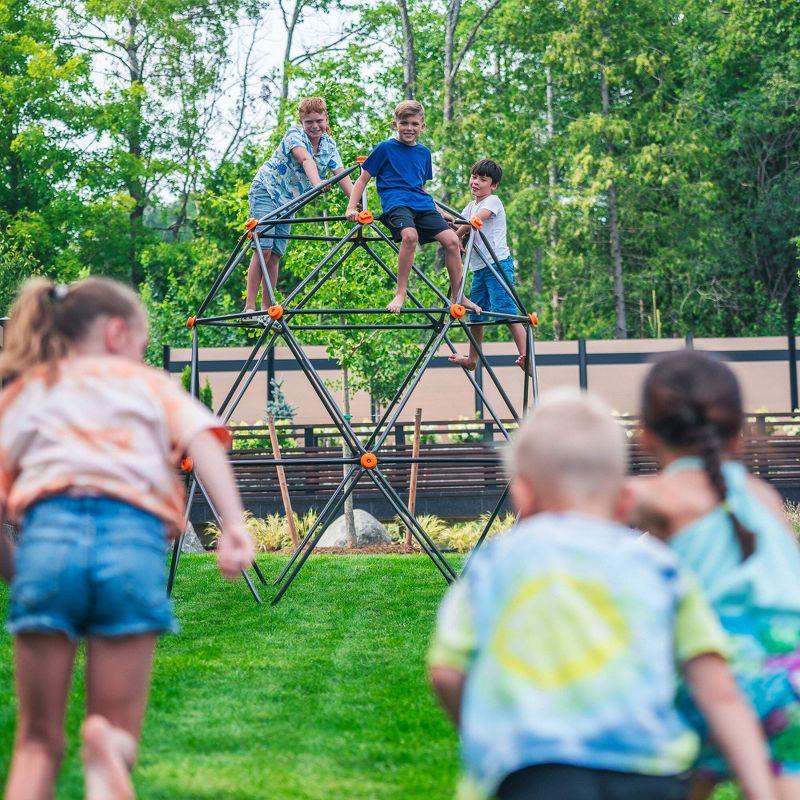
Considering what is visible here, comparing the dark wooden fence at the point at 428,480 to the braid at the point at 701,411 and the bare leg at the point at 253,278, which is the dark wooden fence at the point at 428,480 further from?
the braid at the point at 701,411

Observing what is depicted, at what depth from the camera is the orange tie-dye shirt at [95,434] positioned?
99.3 inches

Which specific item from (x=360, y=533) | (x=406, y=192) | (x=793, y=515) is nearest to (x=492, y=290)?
(x=406, y=192)

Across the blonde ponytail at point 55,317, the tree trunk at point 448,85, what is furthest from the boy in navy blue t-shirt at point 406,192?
the tree trunk at point 448,85

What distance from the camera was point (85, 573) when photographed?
8.05 feet

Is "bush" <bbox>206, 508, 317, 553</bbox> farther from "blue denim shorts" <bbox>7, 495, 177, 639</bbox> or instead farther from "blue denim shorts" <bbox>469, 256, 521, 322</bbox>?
"blue denim shorts" <bbox>7, 495, 177, 639</bbox>

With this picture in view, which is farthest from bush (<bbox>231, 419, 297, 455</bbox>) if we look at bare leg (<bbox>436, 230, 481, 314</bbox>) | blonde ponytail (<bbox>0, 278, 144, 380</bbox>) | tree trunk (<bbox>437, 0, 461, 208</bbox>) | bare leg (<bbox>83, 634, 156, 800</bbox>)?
bare leg (<bbox>83, 634, 156, 800</bbox>)

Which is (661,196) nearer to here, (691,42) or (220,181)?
(691,42)

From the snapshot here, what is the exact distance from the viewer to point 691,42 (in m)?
28.6

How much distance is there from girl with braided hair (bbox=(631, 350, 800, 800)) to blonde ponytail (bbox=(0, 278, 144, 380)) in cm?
125

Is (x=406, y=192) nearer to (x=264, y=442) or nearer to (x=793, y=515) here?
(x=793, y=515)

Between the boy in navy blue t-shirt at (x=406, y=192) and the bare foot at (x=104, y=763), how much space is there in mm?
5294

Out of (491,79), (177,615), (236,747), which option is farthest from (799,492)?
(491,79)

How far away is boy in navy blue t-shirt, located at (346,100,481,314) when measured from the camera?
24.6 ft

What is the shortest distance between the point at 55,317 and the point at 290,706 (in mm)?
2513
